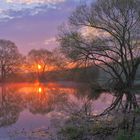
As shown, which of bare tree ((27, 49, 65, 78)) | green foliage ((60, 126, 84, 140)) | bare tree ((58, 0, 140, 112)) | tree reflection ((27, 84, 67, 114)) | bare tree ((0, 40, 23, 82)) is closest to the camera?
green foliage ((60, 126, 84, 140))

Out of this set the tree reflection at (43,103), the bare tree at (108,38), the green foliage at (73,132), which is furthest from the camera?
the bare tree at (108,38)

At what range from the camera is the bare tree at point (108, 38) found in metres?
40.7

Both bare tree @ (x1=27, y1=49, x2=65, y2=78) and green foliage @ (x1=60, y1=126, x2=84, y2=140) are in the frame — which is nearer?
green foliage @ (x1=60, y1=126, x2=84, y2=140)

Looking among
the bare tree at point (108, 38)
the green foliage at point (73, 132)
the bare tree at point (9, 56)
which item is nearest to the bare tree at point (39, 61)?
the bare tree at point (9, 56)

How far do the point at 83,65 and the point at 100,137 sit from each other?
30.6 meters

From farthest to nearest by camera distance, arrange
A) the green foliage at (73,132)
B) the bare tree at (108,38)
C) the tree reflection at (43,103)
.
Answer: the bare tree at (108,38)
the tree reflection at (43,103)
the green foliage at (73,132)

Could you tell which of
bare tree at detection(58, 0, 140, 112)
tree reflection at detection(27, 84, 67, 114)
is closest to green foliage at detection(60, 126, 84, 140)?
tree reflection at detection(27, 84, 67, 114)

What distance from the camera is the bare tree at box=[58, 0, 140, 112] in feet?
134

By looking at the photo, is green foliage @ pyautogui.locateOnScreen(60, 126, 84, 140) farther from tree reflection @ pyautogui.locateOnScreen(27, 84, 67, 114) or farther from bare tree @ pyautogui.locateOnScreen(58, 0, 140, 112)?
bare tree @ pyautogui.locateOnScreen(58, 0, 140, 112)

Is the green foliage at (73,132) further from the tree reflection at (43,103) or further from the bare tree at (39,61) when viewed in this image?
the bare tree at (39,61)

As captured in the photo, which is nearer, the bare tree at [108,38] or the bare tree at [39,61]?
the bare tree at [108,38]

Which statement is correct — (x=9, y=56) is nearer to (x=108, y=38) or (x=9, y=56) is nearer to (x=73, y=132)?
(x=108, y=38)

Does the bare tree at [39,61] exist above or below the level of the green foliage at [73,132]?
above

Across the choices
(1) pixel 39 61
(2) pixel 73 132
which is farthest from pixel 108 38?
(1) pixel 39 61
